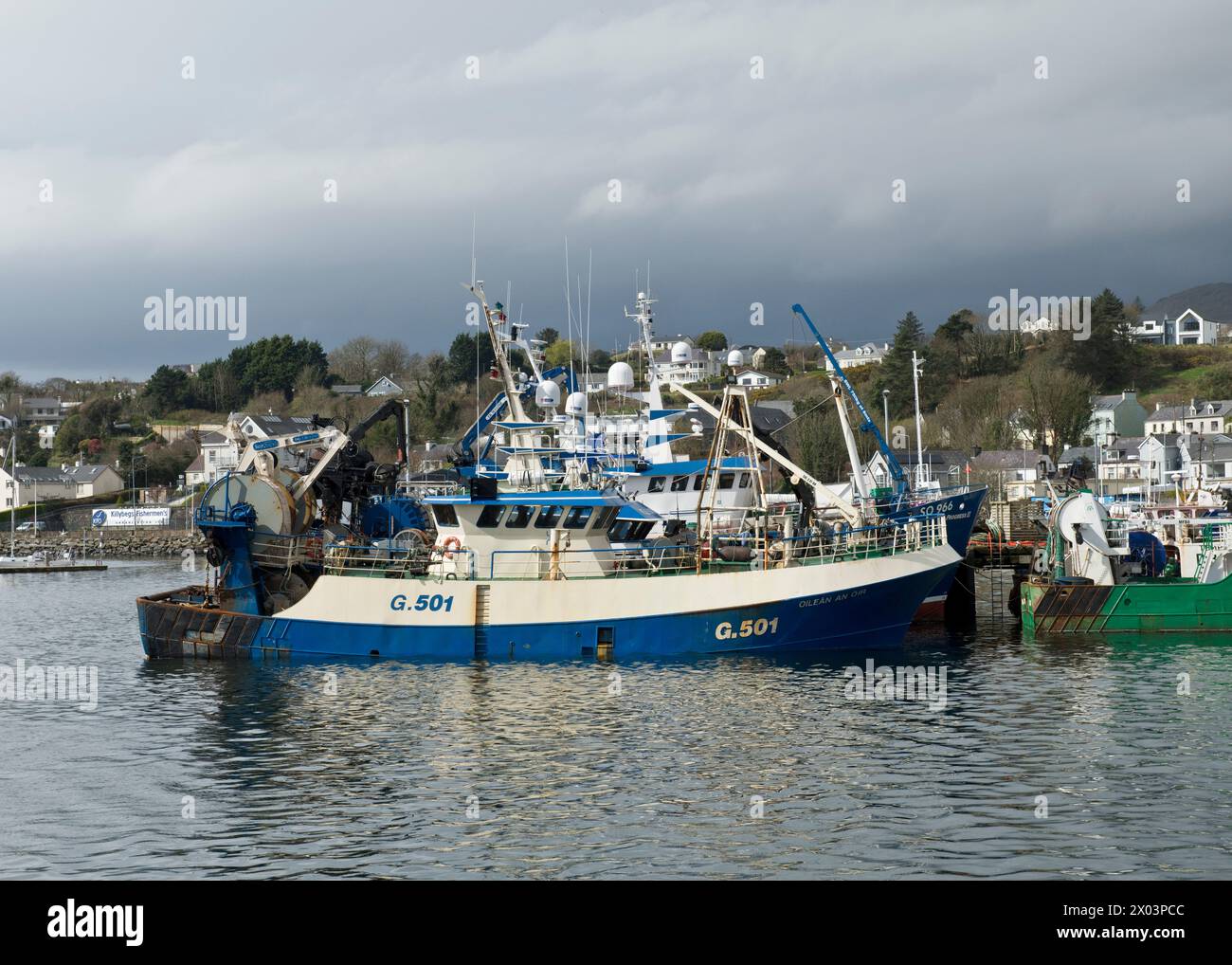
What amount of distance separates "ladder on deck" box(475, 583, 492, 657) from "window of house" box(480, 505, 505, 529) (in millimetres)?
2101

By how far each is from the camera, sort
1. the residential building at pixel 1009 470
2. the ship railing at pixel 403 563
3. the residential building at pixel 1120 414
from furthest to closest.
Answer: the residential building at pixel 1120 414, the residential building at pixel 1009 470, the ship railing at pixel 403 563

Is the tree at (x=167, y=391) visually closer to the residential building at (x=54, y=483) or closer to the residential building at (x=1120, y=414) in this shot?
the residential building at (x=54, y=483)

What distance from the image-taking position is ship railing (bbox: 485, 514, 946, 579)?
35.9 meters

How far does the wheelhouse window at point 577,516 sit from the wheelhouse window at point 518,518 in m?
1.14

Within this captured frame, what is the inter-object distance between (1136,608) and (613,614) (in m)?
19.0

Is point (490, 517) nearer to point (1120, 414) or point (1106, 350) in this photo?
point (1120, 414)

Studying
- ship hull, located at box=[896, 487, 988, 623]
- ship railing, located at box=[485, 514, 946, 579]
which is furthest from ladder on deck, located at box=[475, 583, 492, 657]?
ship hull, located at box=[896, 487, 988, 623]

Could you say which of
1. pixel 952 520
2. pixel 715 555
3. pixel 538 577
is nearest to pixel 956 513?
pixel 952 520

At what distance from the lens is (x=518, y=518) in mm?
38250

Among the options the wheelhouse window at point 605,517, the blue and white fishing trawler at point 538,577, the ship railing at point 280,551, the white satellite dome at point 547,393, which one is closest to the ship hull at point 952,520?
the blue and white fishing trawler at point 538,577

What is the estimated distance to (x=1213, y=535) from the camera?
151 ft

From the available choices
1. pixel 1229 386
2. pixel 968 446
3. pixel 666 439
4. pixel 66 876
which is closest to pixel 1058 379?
pixel 968 446

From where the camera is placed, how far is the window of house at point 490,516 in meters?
38.2

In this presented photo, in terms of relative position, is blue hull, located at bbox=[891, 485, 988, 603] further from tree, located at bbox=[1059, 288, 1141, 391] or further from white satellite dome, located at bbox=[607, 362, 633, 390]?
tree, located at bbox=[1059, 288, 1141, 391]
